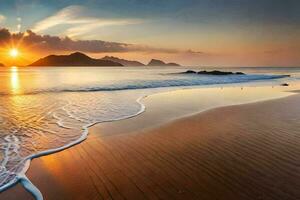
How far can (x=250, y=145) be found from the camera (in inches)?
266

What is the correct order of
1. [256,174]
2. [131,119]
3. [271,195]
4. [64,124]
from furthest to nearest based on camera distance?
[131,119]
[64,124]
[256,174]
[271,195]

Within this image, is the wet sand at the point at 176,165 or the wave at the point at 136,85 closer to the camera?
the wet sand at the point at 176,165

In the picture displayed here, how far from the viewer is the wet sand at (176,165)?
4402 millimetres

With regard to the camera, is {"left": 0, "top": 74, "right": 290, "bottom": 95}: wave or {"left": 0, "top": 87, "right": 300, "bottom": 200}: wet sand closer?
{"left": 0, "top": 87, "right": 300, "bottom": 200}: wet sand

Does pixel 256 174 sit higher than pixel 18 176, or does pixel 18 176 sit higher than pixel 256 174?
pixel 256 174

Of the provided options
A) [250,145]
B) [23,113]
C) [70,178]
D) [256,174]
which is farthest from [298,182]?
[23,113]

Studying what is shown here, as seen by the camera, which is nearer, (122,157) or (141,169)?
(141,169)

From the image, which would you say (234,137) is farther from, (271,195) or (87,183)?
(87,183)

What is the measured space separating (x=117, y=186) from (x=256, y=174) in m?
2.66

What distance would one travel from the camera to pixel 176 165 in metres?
5.52

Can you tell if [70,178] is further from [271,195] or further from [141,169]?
[271,195]

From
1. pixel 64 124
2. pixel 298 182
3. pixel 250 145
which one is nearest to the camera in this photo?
pixel 298 182

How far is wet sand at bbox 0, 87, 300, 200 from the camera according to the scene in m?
4.40

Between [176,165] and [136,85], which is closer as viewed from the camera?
[176,165]
